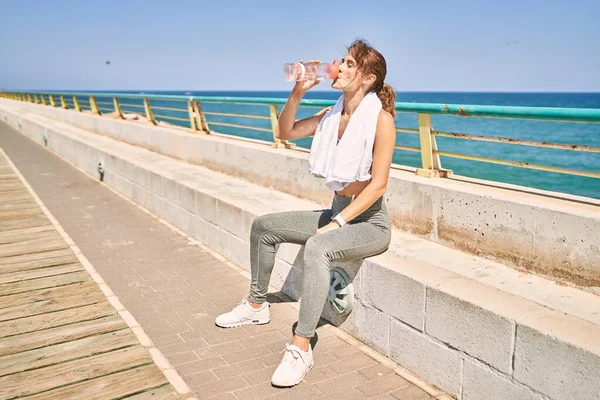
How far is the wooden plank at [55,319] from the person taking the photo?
3924 mm

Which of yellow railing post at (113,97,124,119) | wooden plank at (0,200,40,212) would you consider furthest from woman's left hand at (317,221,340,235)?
yellow railing post at (113,97,124,119)

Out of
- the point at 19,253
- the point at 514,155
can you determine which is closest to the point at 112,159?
the point at 19,253

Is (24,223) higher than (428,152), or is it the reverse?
(428,152)

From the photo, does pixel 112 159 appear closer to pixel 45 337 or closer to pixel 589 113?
pixel 45 337

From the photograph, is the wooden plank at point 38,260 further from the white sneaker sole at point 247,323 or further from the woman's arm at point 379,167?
the woman's arm at point 379,167

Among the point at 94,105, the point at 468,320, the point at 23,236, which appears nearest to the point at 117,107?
the point at 94,105

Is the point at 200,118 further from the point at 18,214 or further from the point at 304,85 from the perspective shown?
the point at 304,85

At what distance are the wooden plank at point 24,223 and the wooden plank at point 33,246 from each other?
82 cm

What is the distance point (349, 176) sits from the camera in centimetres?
341

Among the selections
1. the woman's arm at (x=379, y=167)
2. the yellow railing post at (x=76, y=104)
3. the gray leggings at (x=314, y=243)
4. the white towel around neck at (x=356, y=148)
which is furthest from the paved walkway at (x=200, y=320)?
the yellow railing post at (x=76, y=104)

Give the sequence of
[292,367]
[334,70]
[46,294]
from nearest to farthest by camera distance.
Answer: [292,367] → [334,70] → [46,294]

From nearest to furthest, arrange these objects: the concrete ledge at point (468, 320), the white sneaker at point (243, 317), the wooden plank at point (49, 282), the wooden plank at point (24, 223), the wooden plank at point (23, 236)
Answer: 1. the concrete ledge at point (468, 320)
2. the white sneaker at point (243, 317)
3. the wooden plank at point (49, 282)
4. the wooden plank at point (23, 236)
5. the wooden plank at point (24, 223)

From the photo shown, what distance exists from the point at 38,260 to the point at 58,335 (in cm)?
197

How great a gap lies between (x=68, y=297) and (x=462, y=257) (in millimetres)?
3072
